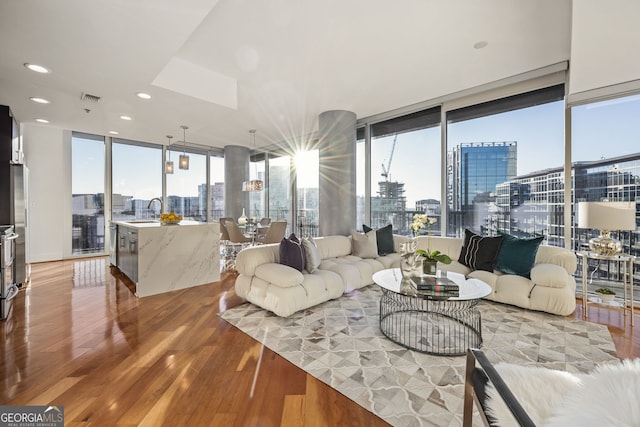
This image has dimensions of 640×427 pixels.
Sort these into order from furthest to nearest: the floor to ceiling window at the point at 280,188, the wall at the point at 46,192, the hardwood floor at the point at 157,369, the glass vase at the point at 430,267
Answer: the floor to ceiling window at the point at 280,188
the wall at the point at 46,192
the glass vase at the point at 430,267
the hardwood floor at the point at 157,369

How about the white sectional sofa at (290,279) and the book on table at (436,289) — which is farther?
the white sectional sofa at (290,279)

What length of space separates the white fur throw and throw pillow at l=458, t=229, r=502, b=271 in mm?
2470

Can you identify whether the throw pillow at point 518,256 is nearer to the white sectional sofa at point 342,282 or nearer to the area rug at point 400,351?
the white sectional sofa at point 342,282

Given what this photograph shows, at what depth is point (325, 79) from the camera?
386cm

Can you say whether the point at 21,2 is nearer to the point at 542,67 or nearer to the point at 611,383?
the point at 611,383

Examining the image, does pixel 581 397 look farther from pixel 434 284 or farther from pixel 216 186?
pixel 216 186

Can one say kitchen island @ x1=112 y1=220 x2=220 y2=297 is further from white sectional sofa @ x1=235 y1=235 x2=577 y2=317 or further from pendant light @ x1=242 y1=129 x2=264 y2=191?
pendant light @ x1=242 y1=129 x2=264 y2=191

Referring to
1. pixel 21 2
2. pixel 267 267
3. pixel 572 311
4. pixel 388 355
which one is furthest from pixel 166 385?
pixel 572 311

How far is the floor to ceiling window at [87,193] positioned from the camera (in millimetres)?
6164

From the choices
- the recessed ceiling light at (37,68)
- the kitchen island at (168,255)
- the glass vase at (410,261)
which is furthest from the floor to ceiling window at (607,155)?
the recessed ceiling light at (37,68)

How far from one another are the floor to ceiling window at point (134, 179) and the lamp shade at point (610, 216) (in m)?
7.90

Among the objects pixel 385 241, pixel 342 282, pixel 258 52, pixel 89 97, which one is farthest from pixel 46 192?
pixel 385 241

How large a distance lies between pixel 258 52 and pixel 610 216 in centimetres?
424

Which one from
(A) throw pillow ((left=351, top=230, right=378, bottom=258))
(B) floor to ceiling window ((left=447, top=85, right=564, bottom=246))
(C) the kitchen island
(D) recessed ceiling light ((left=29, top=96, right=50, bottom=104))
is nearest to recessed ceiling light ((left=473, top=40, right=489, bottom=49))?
(B) floor to ceiling window ((left=447, top=85, right=564, bottom=246))
